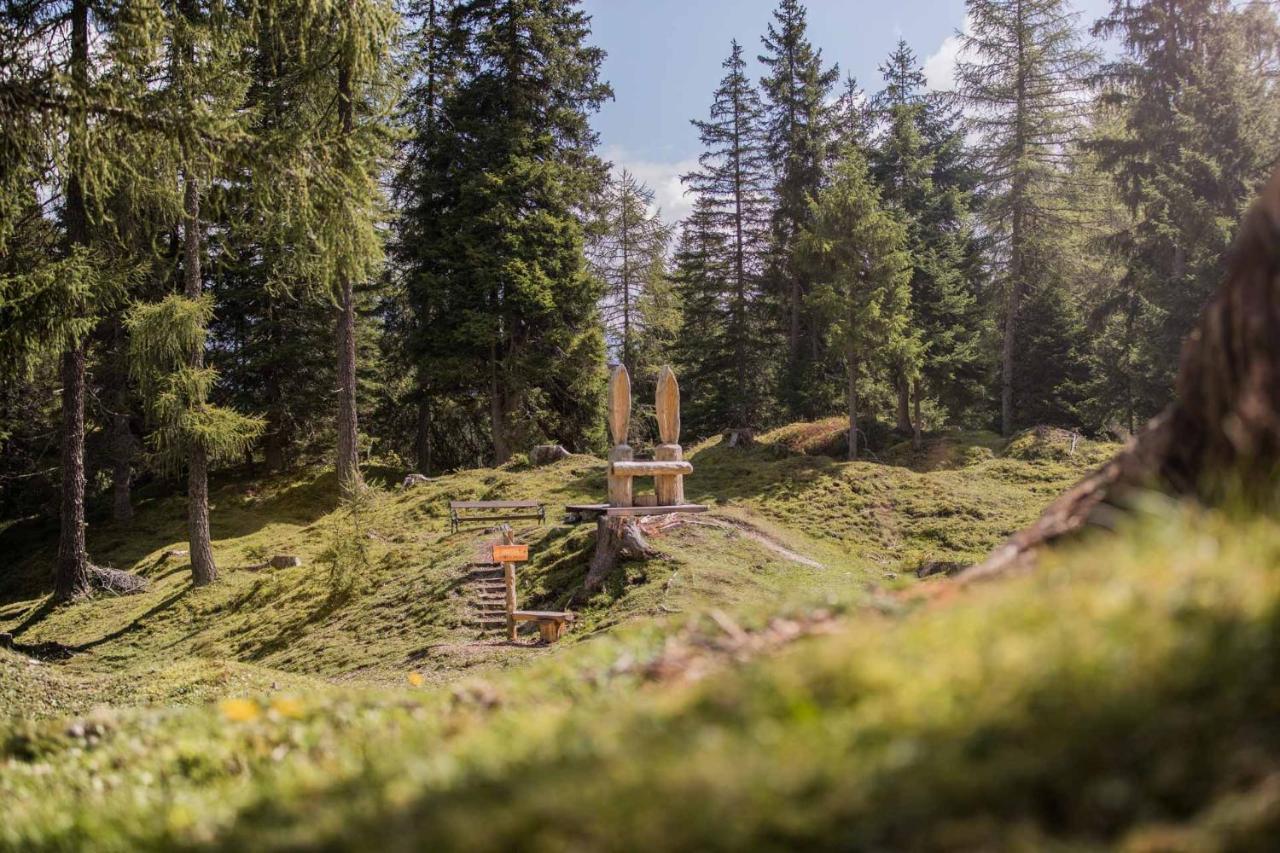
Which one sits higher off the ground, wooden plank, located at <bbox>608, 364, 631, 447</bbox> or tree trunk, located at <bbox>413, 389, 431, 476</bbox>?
wooden plank, located at <bbox>608, 364, 631, 447</bbox>

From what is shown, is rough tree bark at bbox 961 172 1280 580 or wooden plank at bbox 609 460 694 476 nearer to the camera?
rough tree bark at bbox 961 172 1280 580

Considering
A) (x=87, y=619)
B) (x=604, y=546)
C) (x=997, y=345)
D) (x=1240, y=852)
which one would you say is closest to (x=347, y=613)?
(x=604, y=546)

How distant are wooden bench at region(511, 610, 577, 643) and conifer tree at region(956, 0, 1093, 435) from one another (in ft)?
68.0

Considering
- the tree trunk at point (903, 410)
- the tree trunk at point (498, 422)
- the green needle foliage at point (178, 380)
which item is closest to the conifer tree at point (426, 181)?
the tree trunk at point (498, 422)

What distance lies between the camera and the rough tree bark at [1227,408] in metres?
2.51

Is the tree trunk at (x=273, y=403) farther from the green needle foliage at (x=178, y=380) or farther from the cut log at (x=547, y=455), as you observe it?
the green needle foliage at (x=178, y=380)

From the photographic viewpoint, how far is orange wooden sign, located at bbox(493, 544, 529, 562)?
1360cm

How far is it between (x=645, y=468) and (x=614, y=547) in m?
1.96

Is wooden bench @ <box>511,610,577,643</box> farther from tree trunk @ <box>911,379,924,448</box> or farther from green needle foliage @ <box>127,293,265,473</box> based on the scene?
tree trunk @ <box>911,379,924,448</box>

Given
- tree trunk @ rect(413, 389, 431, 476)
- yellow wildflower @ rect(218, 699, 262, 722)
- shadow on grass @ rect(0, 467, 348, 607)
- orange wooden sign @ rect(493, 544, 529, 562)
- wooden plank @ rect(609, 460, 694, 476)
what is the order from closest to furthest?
yellow wildflower @ rect(218, 699, 262, 722) → orange wooden sign @ rect(493, 544, 529, 562) → wooden plank @ rect(609, 460, 694, 476) → shadow on grass @ rect(0, 467, 348, 607) → tree trunk @ rect(413, 389, 431, 476)

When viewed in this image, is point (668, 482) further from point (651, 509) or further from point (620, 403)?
point (620, 403)

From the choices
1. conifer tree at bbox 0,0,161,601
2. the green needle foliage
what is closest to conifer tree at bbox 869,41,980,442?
the green needle foliage

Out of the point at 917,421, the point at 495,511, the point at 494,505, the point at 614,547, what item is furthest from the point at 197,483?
the point at 917,421

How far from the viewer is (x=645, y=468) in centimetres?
1655
